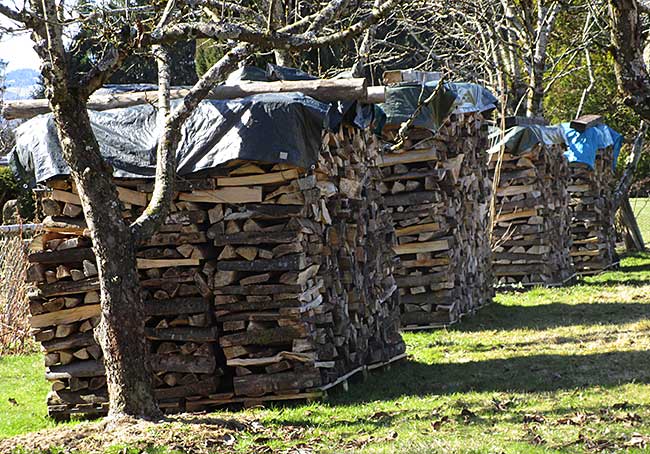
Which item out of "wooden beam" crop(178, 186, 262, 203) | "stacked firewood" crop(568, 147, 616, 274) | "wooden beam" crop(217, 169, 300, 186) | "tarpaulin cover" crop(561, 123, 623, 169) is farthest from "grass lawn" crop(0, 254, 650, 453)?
"stacked firewood" crop(568, 147, 616, 274)

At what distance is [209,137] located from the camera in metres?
7.91

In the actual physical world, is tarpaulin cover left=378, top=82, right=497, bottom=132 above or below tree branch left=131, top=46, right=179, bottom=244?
above

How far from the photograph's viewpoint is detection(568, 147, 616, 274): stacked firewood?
1930 cm

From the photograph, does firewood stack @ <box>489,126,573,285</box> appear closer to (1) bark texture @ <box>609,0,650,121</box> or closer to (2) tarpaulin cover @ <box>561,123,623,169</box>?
(2) tarpaulin cover @ <box>561,123,623,169</box>

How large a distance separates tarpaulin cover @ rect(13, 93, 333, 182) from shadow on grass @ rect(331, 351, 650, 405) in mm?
2181

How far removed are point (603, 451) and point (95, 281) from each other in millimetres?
4281

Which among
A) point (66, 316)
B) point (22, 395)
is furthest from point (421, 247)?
point (66, 316)

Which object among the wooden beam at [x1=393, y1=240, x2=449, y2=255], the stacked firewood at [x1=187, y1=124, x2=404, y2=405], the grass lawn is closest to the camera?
the grass lawn

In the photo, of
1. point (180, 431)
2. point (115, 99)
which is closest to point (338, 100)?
point (115, 99)

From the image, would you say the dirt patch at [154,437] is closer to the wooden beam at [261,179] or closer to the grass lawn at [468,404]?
the grass lawn at [468,404]

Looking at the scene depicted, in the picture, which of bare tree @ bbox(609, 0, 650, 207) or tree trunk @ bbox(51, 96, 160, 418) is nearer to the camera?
bare tree @ bbox(609, 0, 650, 207)

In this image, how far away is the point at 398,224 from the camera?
1233cm

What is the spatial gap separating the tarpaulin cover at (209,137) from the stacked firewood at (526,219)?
8.11m

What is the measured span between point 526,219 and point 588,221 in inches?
149
